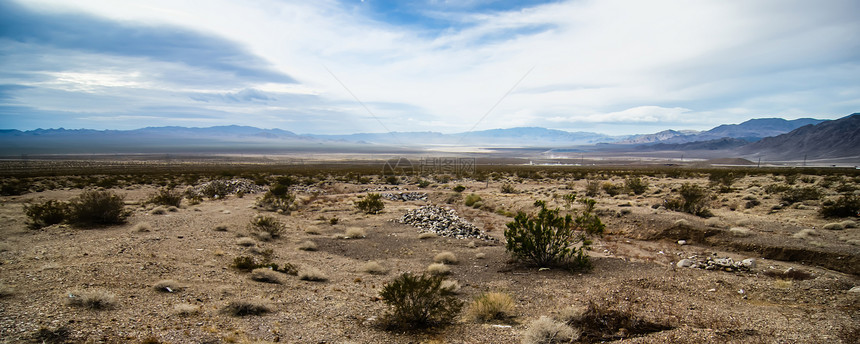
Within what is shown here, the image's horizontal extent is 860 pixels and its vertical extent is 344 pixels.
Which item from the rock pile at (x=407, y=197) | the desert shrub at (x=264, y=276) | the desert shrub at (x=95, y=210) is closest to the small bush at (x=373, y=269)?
the desert shrub at (x=264, y=276)

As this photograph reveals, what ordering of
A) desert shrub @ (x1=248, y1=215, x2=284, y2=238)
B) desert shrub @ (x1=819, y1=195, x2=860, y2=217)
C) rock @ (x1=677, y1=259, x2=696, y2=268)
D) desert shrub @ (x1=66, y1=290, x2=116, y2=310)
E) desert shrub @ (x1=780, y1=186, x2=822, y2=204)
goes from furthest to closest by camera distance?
desert shrub @ (x1=780, y1=186, x2=822, y2=204) → desert shrub @ (x1=819, y1=195, x2=860, y2=217) → desert shrub @ (x1=248, y1=215, x2=284, y2=238) → rock @ (x1=677, y1=259, x2=696, y2=268) → desert shrub @ (x1=66, y1=290, x2=116, y2=310)

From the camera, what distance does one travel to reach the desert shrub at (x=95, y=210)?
12014 mm

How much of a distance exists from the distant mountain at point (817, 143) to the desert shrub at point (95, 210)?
19135 centimetres

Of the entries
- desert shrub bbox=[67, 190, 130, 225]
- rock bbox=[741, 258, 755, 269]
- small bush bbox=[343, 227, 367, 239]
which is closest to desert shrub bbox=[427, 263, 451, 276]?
small bush bbox=[343, 227, 367, 239]

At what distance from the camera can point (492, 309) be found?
20.7ft

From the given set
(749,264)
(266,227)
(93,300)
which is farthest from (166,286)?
(749,264)

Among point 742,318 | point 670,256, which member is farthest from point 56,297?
point 670,256

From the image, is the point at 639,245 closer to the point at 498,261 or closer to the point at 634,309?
the point at 498,261

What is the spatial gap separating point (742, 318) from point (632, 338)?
6.95 ft

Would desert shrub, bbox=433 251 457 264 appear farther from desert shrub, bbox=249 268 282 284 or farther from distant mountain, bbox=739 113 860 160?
distant mountain, bbox=739 113 860 160

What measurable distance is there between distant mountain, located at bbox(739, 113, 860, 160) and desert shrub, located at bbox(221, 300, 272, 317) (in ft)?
619

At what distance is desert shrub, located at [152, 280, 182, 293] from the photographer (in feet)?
21.7

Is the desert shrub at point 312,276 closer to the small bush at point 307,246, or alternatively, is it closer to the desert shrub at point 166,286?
the desert shrub at point 166,286

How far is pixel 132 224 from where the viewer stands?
12484mm
